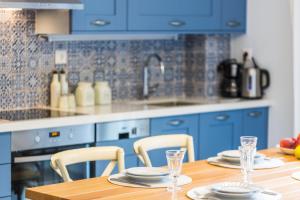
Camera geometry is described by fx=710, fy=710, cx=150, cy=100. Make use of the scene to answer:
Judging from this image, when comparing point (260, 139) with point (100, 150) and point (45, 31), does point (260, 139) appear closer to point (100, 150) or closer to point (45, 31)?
point (45, 31)

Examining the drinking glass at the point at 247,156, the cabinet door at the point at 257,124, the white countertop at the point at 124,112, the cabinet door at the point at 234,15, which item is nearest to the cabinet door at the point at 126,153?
the white countertop at the point at 124,112

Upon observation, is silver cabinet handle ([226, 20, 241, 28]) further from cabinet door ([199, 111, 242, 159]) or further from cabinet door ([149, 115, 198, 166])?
cabinet door ([149, 115, 198, 166])

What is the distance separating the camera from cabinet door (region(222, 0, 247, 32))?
569cm

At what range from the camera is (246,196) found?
8.55 feet

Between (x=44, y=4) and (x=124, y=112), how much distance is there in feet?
2.86

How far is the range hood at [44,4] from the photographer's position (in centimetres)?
421

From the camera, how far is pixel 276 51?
223 inches

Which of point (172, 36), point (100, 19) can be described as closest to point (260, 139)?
point (172, 36)

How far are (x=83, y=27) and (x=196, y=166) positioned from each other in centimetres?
175

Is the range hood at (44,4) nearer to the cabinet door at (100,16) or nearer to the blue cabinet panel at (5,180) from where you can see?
the cabinet door at (100,16)

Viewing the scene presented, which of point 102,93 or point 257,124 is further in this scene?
point 257,124

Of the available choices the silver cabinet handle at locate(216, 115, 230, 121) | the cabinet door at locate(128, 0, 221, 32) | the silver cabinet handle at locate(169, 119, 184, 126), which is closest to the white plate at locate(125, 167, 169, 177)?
the silver cabinet handle at locate(169, 119, 184, 126)

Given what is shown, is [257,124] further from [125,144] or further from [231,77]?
[125,144]

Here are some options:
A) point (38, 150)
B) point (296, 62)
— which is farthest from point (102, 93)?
point (296, 62)
